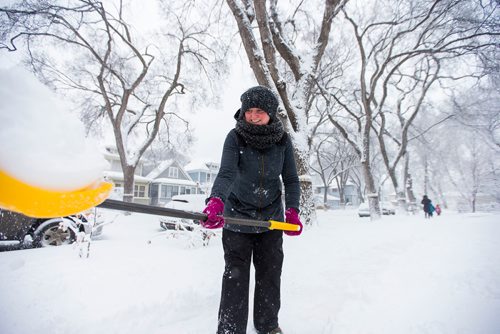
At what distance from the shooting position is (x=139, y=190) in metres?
31.6

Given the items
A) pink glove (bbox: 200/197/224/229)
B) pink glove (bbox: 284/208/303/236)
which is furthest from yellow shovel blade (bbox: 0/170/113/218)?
pink glove (bbox: 284/208/303/236)

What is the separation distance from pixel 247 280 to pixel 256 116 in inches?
46.7

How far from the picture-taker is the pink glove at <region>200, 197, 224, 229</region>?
1.54 m

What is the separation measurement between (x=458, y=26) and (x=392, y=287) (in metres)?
11.6

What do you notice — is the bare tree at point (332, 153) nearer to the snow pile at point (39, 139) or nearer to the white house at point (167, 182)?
the white house at point (167, 182)

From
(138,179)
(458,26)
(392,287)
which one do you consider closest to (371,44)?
(458,26)

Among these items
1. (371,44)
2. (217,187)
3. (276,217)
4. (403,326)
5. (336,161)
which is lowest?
(403,326)

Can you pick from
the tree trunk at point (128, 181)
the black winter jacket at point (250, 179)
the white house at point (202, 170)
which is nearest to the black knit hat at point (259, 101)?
the black winter jacket at point (250, 179)

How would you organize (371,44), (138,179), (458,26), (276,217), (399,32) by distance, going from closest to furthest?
(276,217), (458,26), (399,32), (371,44), (138,179)

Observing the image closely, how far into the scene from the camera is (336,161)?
103 feet

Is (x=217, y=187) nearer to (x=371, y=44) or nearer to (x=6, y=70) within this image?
(x=6, y=70)

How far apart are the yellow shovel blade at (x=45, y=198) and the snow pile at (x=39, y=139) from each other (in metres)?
0.02

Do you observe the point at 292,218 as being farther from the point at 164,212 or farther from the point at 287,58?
the point at 287,58

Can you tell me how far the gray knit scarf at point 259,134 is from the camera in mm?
1891
